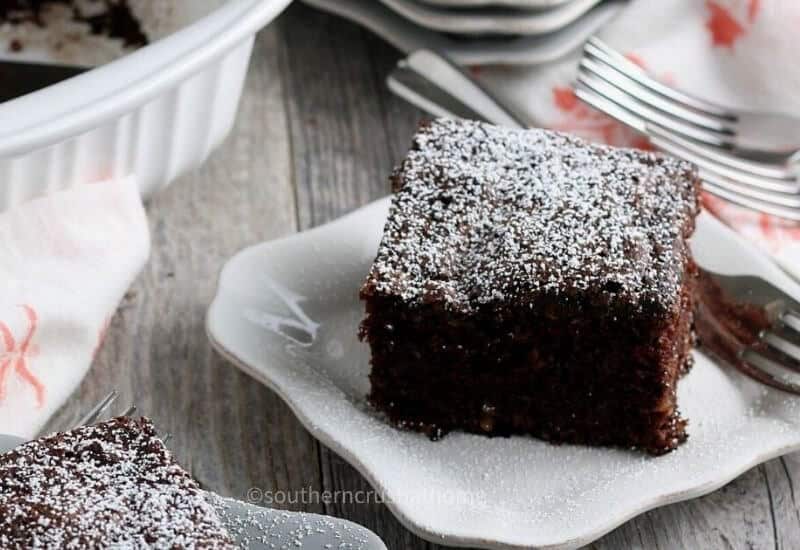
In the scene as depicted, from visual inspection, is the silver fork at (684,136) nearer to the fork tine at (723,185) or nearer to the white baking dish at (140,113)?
the fork tine at (723,185)

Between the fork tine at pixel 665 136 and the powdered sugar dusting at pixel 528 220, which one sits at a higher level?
the powdered sugar dusting at pixel 528 220

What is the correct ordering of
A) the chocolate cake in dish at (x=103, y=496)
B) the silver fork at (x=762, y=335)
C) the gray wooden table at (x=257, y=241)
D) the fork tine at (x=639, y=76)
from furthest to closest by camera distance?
the fork tine at (x=639, y=76)
the silver fork at (x=762, y=335)
the gray wooden table at (x=257, y=241)
the chocolate cake in dish at (x=103, y=496)

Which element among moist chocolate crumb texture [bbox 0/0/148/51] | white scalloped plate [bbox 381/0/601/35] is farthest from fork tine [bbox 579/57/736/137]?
moist chocolate crumb texture [bbox 0/0/148/51]

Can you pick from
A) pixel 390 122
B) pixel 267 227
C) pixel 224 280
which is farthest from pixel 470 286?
pixel 390 122

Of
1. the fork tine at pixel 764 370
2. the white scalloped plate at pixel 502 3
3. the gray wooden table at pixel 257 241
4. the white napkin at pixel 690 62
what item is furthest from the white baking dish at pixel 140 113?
the fork tine at pixel 764 370

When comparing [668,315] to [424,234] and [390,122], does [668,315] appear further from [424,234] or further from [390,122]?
[390,122]
